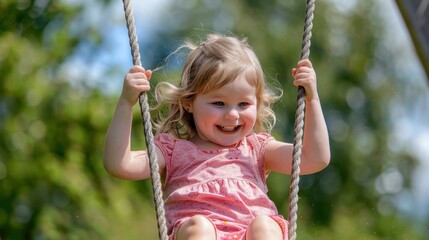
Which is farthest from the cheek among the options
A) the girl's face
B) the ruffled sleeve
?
the ruffled sleeve

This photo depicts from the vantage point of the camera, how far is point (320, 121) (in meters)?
3.40

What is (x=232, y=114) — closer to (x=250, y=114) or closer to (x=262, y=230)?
(x=250, y=114)

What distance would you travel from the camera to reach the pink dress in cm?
332

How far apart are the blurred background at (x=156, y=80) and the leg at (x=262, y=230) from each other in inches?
273

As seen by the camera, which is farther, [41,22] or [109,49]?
[109,49]

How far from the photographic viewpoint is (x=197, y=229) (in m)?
3.20

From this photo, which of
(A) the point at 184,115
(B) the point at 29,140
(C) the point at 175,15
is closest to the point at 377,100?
(C) the point at 175,15

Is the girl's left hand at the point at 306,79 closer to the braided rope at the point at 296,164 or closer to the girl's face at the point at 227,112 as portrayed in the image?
the braided rope at the point at 296,164

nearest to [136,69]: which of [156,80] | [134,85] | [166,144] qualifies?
[134,85]

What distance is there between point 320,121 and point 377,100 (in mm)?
16366

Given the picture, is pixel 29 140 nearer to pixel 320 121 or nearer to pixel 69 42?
pixel 69 42

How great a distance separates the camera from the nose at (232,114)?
11.2 ft

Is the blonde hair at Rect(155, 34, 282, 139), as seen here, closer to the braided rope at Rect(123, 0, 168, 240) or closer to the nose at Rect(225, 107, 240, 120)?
the nose at Rect(225, 107, 240, 120)

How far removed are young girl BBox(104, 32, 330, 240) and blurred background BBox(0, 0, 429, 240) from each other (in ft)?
21.7
